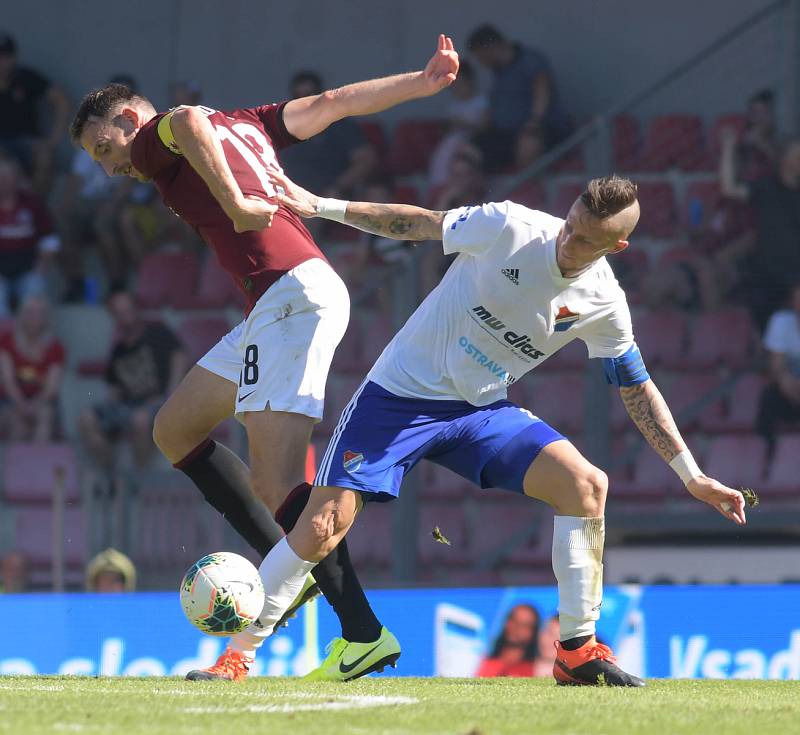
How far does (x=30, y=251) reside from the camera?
12742 mm

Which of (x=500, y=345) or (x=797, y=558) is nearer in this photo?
(x=500, y=345)

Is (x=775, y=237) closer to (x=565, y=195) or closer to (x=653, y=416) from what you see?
(x=565, y=195)

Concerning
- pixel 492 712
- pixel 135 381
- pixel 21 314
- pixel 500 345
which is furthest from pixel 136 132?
pixel 21 314

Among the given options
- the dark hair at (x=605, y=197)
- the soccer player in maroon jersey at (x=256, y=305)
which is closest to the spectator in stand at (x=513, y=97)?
the soccer player in maroon jersey at (x=256, y=305)

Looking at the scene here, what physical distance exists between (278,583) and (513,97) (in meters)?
7.28

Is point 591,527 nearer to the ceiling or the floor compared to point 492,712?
nearer to the ceiling

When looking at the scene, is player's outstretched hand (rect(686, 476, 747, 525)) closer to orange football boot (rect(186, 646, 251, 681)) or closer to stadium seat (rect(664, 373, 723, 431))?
orange football boot (rect(186, 646, 251, 681))

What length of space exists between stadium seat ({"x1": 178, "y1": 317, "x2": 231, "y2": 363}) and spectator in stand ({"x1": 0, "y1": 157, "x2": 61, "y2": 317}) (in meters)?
1.64

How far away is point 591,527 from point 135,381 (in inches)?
255

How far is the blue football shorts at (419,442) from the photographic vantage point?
536 cm

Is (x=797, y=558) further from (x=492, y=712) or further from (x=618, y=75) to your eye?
(x=492, y=712)

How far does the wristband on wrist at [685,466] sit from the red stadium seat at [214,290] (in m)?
6.64

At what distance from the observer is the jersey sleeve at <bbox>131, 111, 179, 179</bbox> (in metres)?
5.52

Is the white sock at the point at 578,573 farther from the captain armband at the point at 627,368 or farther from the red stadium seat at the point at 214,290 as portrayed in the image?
the red stadium seat at the point at 214,290
